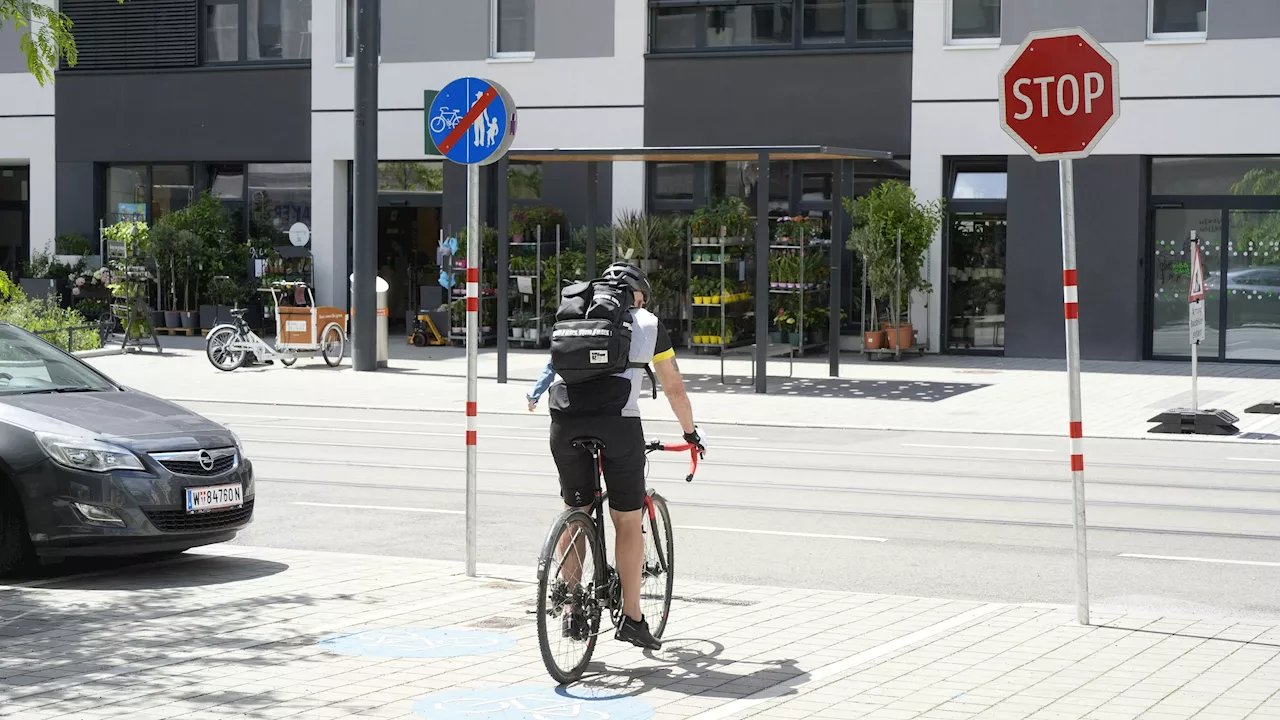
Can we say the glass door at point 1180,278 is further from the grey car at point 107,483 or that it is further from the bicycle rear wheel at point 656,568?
the bicycle rear wheel at point 656,568

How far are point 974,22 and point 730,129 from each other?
170 inches

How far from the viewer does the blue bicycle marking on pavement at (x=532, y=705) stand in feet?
20.8

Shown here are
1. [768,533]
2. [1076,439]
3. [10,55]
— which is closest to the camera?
[1076,439]

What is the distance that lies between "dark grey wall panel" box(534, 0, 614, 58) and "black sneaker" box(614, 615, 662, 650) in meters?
22.8

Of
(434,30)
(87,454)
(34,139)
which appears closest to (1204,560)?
(87,454)

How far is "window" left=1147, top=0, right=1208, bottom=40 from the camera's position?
2569 centimetres

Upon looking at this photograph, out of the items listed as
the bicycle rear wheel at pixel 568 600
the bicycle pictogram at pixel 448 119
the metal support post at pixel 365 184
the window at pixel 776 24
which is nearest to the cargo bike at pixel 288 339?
the metal support post at pixel 365 184

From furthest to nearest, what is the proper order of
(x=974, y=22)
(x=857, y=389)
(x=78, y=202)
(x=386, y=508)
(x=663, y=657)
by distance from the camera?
(x=78, y=202) < (x=974, y=22) < (x=857, y=389) < (x=386, y=508) < (x=663, y=657)

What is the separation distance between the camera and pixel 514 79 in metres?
30.0

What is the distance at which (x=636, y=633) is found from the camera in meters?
7.25

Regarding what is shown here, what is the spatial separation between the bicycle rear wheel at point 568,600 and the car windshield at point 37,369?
14.2ft

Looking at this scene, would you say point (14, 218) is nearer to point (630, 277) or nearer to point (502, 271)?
point (502, 271)

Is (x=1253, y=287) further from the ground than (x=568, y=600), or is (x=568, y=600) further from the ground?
Result: (x=1253, y=287)

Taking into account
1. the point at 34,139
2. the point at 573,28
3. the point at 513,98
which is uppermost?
the point at 573,28
